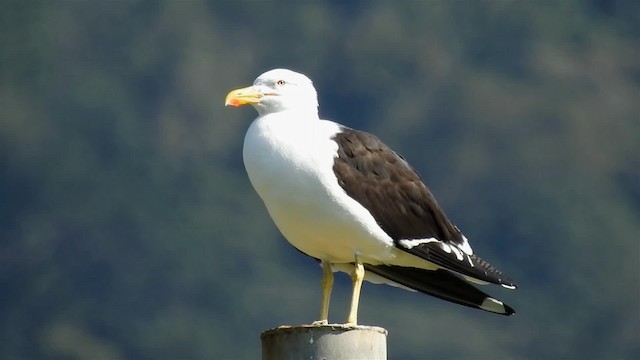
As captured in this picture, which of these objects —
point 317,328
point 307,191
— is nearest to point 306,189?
point 307,191

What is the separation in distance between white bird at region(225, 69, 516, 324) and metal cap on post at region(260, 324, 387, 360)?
A: 0.86 m

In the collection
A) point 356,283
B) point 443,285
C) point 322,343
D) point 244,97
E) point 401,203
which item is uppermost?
point 244,97

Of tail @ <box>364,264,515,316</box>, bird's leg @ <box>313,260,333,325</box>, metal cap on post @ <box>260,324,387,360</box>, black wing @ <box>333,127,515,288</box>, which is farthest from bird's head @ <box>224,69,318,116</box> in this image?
metal cap on post @ <box>260,324,387,360</box>

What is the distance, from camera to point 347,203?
786 cm

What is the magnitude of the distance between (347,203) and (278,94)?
98 cm

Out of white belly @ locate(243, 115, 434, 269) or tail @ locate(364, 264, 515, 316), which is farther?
tail @ locate(364, 264, 515, 316)

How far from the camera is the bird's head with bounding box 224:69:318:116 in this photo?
825 cm

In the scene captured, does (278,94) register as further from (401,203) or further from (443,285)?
(443,285)

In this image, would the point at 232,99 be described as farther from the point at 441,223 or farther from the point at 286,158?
the point at 441,223

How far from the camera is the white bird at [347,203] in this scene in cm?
777

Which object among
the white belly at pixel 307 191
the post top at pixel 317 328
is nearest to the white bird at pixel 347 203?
the white belly at pixel 307 191

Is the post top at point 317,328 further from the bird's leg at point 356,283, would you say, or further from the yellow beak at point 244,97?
the yellow beak at point 244,97

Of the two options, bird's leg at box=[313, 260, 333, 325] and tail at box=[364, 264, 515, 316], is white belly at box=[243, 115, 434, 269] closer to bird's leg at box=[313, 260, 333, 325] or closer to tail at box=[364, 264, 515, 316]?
bird's leg at box=[313, 260, 333, 325]

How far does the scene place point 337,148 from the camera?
8.00m
